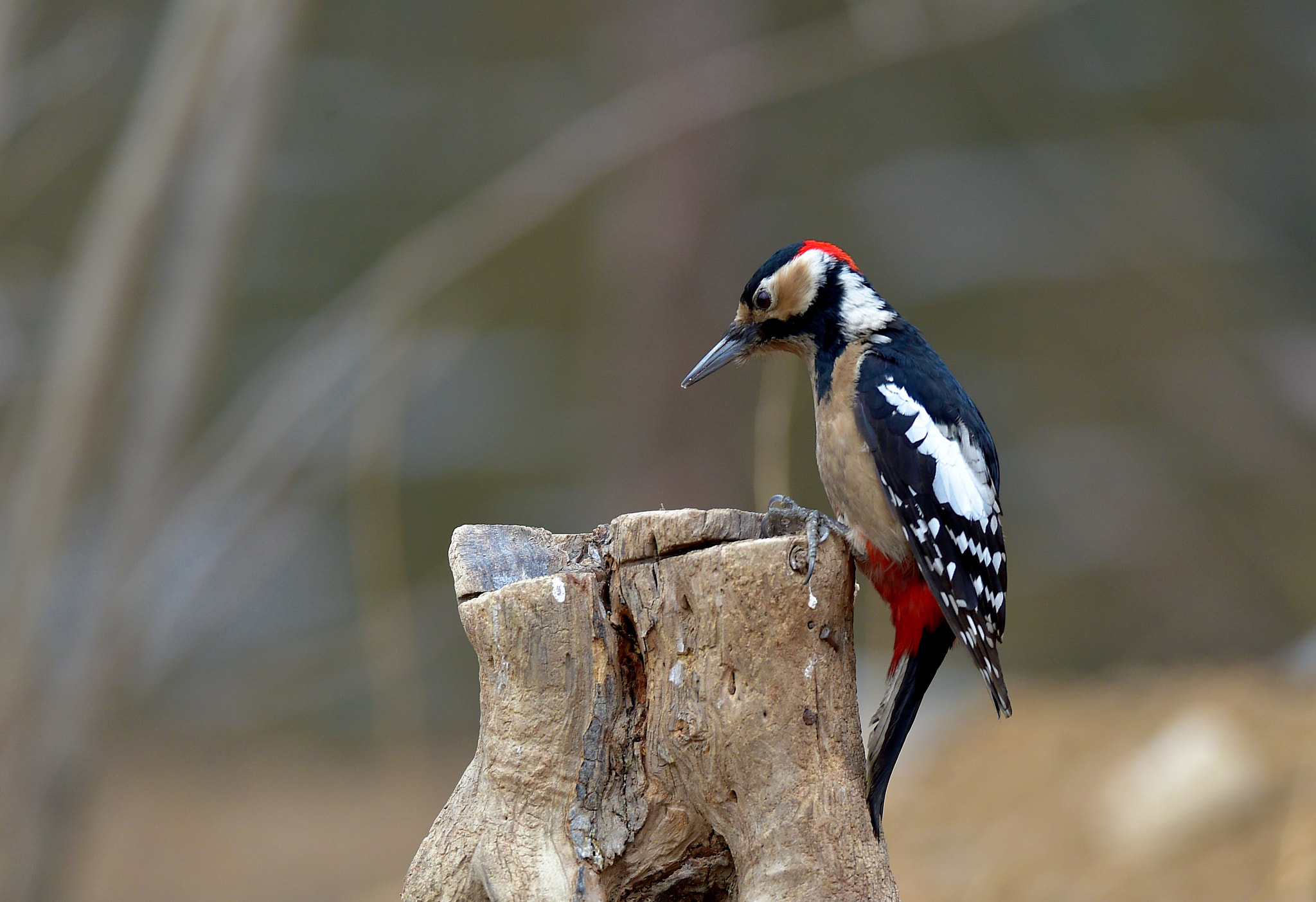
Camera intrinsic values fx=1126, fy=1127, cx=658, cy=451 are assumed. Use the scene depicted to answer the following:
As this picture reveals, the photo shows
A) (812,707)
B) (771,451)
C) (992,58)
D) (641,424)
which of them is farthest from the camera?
(992,58)

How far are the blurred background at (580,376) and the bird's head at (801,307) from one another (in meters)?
0.31

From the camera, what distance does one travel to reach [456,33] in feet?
22.9

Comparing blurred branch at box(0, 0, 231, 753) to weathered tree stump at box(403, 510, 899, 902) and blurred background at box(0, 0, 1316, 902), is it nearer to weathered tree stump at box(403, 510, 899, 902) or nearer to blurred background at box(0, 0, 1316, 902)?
blurred background at box(0, 0, 1316, 902)

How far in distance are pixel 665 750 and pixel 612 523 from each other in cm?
35

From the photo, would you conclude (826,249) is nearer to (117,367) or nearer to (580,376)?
(117,367)

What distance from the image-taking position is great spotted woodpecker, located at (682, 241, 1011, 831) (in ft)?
6.82

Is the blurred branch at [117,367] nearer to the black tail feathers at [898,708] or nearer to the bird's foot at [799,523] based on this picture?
the bird's foot at [799,523]

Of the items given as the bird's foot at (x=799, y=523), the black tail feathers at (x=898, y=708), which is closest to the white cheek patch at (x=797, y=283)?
the bird's foot at (x=799, y=523)

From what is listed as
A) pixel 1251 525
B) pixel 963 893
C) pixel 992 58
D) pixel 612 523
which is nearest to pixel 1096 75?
pixel 992 58

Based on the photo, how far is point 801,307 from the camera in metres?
2.47

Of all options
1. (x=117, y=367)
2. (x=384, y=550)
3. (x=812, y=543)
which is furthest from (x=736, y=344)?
(x=384, y=550)

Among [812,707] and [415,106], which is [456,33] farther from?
[812,707]

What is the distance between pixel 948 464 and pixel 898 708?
54cm

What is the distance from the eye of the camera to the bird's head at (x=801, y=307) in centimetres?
243
